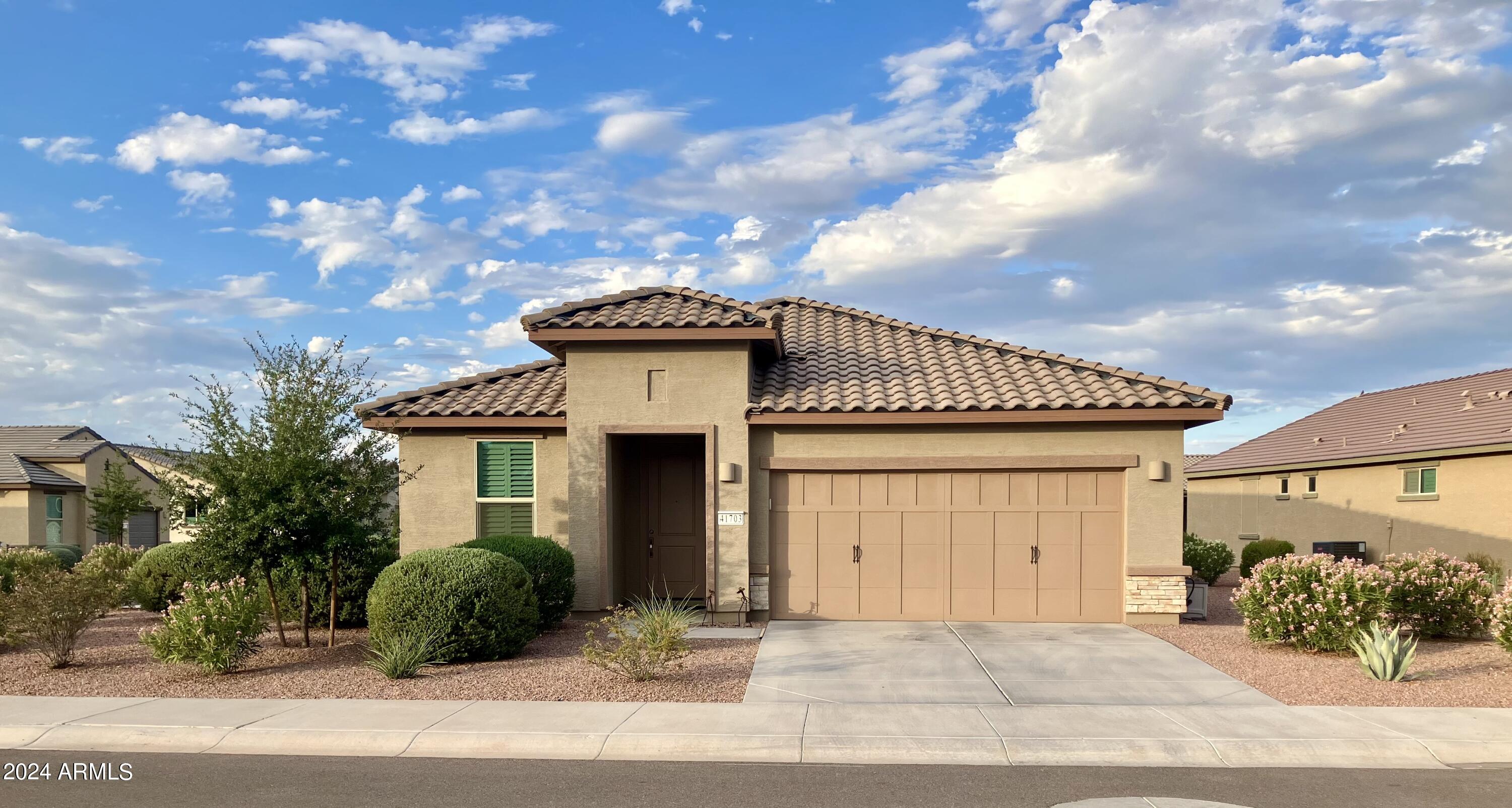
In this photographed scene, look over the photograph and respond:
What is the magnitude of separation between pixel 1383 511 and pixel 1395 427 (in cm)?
270

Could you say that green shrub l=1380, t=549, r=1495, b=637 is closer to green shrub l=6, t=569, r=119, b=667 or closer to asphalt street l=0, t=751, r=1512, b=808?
asphalt street l=0, t=751, r=1512, b=808

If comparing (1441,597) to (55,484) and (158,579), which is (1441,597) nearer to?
(158,579)

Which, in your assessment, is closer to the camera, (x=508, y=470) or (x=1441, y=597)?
(x=1441, y=597)

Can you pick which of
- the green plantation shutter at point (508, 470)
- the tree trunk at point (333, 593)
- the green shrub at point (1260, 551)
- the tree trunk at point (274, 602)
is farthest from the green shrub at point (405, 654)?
the green shrub at point (1260, 551)

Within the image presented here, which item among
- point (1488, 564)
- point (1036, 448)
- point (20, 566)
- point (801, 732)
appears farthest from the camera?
point (1488, 564)

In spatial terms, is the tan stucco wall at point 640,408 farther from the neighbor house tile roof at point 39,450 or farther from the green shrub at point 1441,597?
the neighbor house tile roof at point 39,450

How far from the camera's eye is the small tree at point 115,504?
101 ft

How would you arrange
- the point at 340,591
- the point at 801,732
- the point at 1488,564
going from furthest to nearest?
the point at 1488,564 → the point at 340,591 → the point at 801,732

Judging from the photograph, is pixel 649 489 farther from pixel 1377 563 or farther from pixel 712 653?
pixel 1377 563

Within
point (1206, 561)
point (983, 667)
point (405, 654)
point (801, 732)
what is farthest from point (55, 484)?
point (1206, 561)

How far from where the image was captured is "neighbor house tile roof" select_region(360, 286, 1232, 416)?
14.0 metres

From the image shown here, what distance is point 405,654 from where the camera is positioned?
1044cm

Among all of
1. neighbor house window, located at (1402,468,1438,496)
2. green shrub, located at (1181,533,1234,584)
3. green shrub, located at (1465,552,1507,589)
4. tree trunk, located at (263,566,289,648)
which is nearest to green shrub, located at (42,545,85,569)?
tree trunk, located at (263,566,289,648)

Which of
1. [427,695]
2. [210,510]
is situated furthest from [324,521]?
[427,695]
